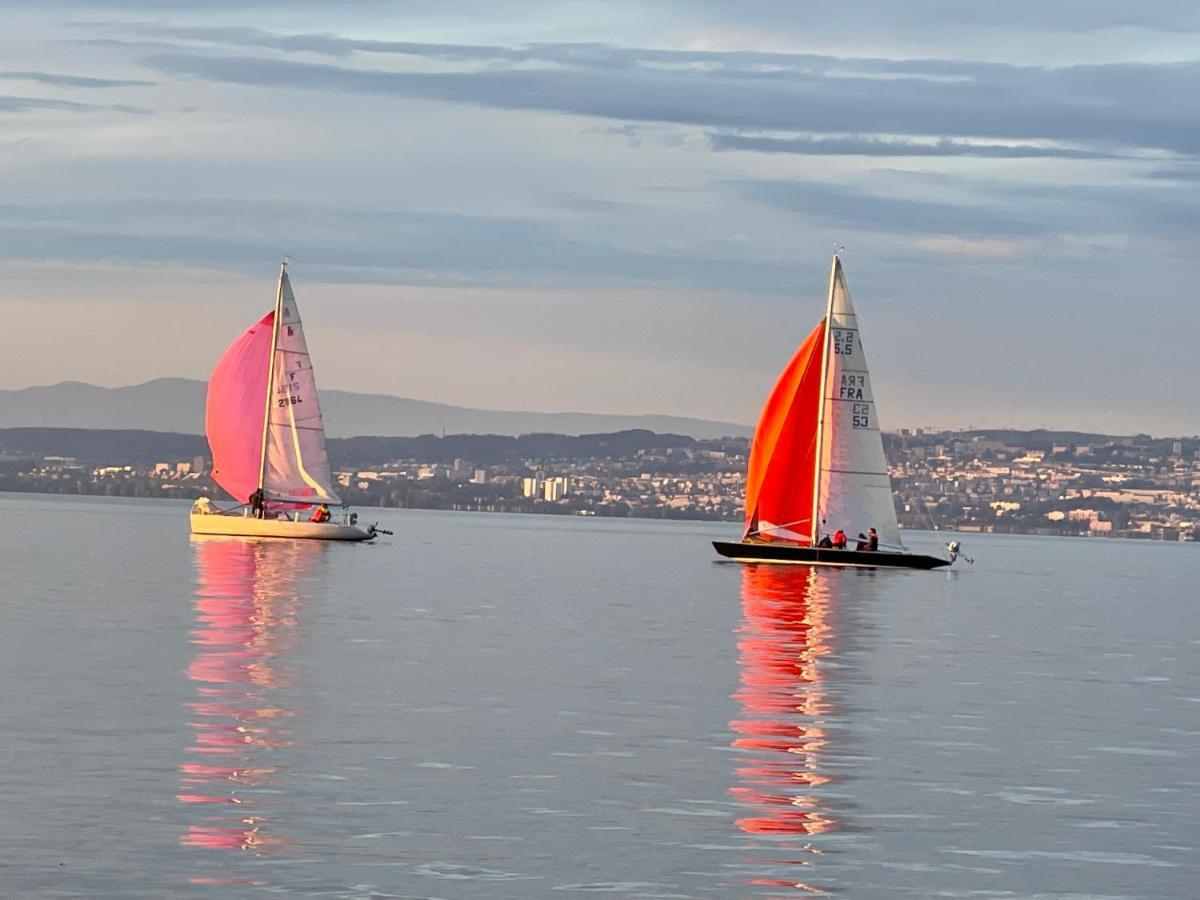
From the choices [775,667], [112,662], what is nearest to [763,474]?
[775,667]

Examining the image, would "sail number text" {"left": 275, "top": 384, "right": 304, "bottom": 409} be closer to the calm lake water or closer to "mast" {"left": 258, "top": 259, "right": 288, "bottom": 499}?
"mast" {"left": 258, "top": 259, "right": 288, "bottom": 499}

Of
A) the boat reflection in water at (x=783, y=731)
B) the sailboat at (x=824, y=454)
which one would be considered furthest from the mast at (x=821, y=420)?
the boat reflection in water at (x=783, y=731)

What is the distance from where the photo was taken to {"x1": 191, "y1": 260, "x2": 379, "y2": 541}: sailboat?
342ft

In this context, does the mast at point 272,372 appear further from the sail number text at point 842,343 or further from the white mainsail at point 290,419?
the sail number text at point 842,343

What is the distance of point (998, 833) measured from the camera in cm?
2194

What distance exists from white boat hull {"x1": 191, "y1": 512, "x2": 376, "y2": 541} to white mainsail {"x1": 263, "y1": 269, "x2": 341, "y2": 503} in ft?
4.15

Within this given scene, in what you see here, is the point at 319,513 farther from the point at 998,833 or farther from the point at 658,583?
the point at 998,833

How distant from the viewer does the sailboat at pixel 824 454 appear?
87.4m

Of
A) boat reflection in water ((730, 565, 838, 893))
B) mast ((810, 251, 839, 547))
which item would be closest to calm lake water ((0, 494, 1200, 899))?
boat reflection in water ((730, 565, 838, 893))

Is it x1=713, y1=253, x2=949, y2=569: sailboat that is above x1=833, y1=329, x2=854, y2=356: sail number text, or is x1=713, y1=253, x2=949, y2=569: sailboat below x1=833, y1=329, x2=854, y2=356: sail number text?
below

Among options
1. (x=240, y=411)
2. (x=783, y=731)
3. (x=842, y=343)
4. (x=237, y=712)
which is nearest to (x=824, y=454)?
(x=842, y=343)

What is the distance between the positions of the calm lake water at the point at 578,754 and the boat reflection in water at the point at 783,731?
0.25 feet

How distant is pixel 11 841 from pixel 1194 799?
12.3 m

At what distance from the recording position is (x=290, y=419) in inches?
4104
